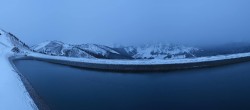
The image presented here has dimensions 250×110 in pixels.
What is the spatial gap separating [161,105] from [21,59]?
5330 cm

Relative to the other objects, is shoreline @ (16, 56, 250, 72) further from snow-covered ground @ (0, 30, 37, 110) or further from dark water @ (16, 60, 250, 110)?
snow-covered ground @ (0, 30, 37, 110)

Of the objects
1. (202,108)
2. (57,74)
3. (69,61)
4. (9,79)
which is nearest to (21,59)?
(69,61)

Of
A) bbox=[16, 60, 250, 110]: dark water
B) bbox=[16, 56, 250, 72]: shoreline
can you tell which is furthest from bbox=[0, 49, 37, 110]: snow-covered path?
bbox=[16, 56, 250, 72]: shoreline


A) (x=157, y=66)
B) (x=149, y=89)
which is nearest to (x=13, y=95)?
(x=149, y=89)

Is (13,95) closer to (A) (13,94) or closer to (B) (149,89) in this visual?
(A) (13,94)

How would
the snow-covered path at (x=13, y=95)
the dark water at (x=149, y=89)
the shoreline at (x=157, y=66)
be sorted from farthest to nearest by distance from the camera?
the shoreline at (x=157, y=66), the dark water at (x=149, y=89), the snow-covered path at (x=13, y=95)

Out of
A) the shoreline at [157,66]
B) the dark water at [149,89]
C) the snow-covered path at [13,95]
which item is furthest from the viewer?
the shoreline at [157,66]

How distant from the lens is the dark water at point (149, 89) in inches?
1245

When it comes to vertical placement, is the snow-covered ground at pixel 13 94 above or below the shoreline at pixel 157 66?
below

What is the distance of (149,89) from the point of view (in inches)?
1516

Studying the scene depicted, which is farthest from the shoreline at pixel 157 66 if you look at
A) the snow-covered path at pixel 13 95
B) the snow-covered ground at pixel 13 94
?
the snow-covered path at pixel 13 95

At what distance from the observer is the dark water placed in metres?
31.6

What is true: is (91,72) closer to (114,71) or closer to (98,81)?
(114,71)

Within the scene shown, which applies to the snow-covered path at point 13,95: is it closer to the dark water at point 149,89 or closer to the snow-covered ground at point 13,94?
the snow-covered ground at point 13,94
